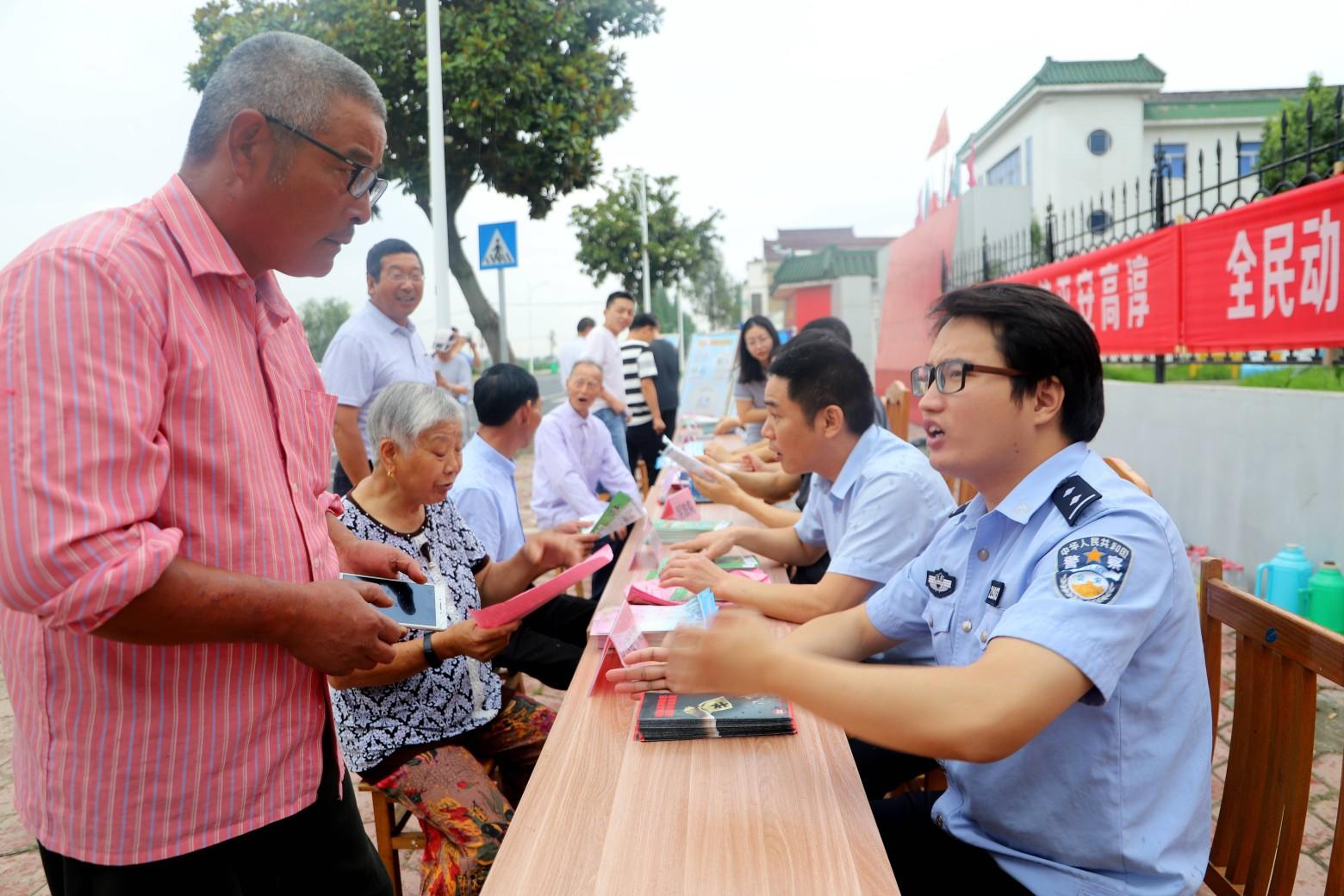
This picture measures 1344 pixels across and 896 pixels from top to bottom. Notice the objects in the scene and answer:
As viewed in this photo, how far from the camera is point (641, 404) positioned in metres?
7.36

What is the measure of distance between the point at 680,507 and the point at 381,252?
1.73 meters

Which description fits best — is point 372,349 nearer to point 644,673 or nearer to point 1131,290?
point 644,673

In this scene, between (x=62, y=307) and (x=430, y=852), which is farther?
(x=430, y=852)

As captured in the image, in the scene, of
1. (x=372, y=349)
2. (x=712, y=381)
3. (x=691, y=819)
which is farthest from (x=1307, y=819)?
(x=712, y=381)

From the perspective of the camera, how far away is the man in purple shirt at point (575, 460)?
3990 millimetres

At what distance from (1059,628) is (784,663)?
0.36 metres

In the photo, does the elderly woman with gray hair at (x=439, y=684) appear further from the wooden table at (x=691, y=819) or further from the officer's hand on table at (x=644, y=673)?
the wooden table at (x=691, y=819)

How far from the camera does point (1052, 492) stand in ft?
4.39

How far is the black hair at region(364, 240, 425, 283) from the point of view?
3.78 metres

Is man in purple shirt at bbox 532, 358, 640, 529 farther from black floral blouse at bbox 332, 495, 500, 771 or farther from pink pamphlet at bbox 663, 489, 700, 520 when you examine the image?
black floral blouse at bbox 332, 495, 500, 771

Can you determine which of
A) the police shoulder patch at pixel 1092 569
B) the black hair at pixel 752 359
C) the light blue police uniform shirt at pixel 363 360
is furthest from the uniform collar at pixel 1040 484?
the black hair at pixel 752 359

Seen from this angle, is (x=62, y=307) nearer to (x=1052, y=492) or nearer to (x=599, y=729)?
(x=599, y=729)

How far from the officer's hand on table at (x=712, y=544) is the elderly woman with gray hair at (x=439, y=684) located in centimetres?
36

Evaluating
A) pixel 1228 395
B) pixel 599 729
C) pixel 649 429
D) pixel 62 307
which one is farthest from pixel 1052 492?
pixel 649 429
